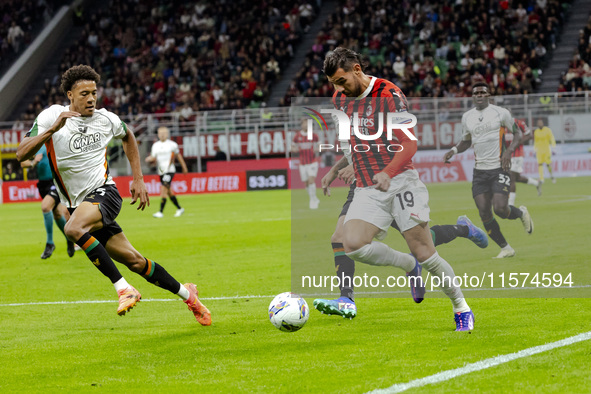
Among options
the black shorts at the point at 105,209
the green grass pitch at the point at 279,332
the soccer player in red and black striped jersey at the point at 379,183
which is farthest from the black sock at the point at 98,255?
the soccer player in red and black striped jersey at the point at 379,183

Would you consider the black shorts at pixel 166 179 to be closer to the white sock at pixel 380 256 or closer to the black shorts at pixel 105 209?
the black shorts at pixel 105 209

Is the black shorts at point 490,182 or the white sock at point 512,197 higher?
the black shorts at point 490,182

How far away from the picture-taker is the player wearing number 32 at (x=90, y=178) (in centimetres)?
714

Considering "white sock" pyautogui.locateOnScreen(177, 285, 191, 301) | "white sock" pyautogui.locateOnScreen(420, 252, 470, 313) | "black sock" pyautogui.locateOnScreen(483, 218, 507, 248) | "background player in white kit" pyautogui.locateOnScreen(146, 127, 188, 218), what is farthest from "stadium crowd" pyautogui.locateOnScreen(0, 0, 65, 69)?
"white sock" pyautogui.locateOnScreen(420, 252, 470, 313)

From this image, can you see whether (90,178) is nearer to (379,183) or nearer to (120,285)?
(120,285)

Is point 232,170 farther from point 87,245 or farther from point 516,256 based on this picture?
point 87,245

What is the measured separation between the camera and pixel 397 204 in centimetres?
664

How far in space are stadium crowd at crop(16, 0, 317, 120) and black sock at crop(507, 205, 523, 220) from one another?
25402 mm

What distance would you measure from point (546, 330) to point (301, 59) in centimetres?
3381

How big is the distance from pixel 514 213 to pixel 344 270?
13.4 ft

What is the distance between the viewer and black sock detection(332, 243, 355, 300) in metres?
7.35

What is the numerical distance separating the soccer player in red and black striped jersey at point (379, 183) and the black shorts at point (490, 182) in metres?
3.72

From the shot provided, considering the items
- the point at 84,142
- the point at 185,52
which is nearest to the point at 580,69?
the point at 185,52

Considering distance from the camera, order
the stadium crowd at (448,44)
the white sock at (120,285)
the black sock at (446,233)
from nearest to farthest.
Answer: the white sock at (120,285)
the black sock at (446,233)
the stadium crowd at (448,44)
